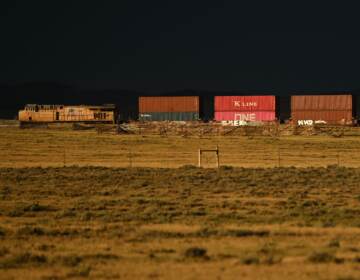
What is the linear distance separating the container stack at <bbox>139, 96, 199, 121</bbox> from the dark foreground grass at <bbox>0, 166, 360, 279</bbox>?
76.9 metres

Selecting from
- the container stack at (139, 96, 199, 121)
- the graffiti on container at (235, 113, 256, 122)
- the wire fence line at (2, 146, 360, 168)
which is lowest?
the wire fence line at (2, 146, 360, 168)

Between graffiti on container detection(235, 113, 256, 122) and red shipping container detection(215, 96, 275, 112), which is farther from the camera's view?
red shipping container detection(215, 96, 275, 112)

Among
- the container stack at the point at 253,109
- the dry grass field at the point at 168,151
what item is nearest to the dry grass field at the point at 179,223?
the dry grass field at the point at 168,151

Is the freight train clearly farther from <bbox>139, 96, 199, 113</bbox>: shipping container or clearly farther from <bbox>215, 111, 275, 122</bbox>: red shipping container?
<bbox>139, 96, 199, 113</bbox>: shipping container

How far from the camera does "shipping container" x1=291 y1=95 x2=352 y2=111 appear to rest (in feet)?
335

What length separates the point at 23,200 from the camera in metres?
26.0

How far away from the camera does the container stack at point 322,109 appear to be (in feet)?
335

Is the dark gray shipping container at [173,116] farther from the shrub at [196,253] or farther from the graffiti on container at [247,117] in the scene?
the shrub at [196,253]

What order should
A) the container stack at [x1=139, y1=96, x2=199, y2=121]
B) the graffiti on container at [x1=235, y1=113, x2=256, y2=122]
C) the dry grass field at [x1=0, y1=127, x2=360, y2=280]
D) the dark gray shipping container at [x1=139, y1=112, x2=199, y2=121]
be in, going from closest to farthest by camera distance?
1. the dry grass field at [x1=0, y1=127, x2=360, y2=280]
2. the graffiti on container at [x1=235, y1=113, x2=256, y2=122]
3. the dark gray shipping container at [x1=139, y1=112, x2=199, y2=121]
4. the container stack at [x1=139, y1=96, x2=199, y2=121]

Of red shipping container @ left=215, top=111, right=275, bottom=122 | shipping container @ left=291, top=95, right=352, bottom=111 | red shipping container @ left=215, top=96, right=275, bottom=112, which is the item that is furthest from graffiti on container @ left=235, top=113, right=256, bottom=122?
shipping container @ left=291, top=95, right=352, bottom=111

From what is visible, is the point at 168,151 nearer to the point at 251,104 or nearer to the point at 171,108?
the point at 251,104

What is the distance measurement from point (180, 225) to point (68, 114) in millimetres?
87702

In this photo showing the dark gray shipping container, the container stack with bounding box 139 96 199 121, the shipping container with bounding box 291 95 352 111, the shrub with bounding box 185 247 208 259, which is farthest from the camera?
the container stack with bounding box 139 96 199 121

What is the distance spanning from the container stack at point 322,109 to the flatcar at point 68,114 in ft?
80.8
